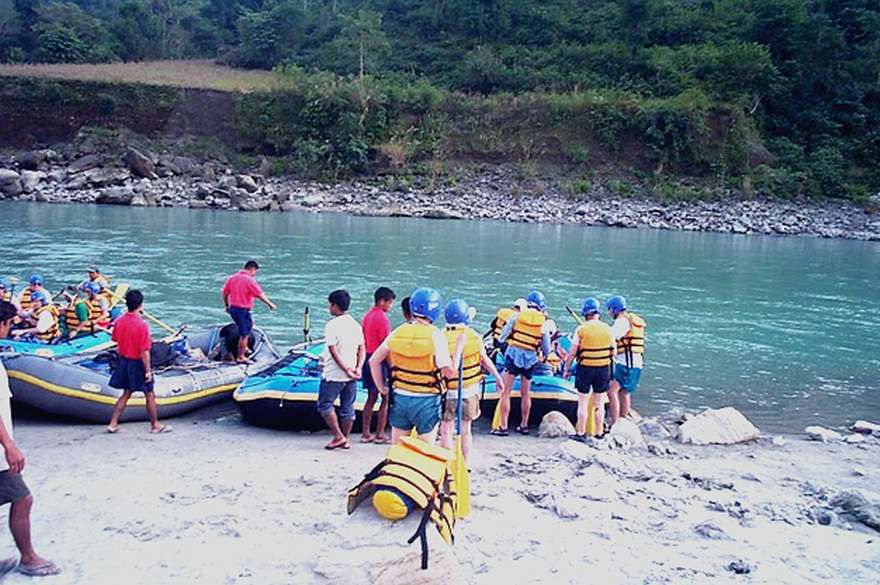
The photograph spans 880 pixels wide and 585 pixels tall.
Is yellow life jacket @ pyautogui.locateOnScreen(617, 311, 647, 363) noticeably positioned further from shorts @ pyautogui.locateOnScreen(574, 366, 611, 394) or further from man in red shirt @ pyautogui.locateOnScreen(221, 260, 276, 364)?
man in red shirt @ pyautogui.locateOnScreen(221, 260, 276, 364)

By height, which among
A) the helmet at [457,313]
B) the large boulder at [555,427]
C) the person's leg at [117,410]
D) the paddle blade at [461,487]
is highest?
the helmet at [457,313]

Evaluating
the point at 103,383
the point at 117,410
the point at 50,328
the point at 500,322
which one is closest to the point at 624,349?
the point at 500,322

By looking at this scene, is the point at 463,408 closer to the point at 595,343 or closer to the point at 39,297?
the point at 595,343

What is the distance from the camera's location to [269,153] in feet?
134

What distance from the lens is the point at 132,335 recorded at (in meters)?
6.29

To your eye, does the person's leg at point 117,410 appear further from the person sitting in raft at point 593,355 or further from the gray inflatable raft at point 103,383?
the person sitting in raft at point 593,355

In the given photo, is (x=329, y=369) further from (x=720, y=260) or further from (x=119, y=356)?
(x=720, y=260)

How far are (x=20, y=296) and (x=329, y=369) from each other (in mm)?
5983

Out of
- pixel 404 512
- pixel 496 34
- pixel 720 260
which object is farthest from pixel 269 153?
pixel 404 512

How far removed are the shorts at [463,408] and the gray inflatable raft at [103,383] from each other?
11.8ft

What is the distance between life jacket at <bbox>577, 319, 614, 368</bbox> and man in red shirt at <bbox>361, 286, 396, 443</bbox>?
73.5 inches

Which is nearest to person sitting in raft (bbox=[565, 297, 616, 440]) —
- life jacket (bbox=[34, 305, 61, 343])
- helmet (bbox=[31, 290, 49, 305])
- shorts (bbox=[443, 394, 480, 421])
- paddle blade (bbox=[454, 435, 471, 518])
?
shorts (bbox=[443, 394, 480, 421])

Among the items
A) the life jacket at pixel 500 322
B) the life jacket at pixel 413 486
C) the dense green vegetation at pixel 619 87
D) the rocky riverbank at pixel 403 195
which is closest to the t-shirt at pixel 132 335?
the life jacket at pixel 413 486

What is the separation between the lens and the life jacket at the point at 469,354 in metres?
5.09
